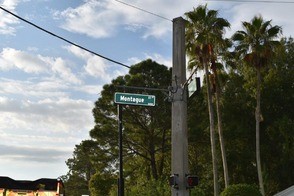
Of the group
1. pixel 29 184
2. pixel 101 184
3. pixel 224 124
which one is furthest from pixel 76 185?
pixel 29 184

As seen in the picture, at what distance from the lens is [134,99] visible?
12586mm

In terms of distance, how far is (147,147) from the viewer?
43812 mm

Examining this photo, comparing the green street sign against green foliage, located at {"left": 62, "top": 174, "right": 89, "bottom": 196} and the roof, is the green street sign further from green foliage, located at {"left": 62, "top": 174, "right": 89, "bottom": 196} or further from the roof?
green foliage, located at {"left": 62, "top": 174, "right": 89, "bottom": 196}

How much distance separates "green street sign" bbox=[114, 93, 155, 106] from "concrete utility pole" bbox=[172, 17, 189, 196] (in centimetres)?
64

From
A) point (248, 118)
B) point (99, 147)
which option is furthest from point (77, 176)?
point (248, 118)

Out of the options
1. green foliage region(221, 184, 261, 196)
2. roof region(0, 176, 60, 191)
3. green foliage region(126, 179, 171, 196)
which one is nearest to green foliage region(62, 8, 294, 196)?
green foliage region(126, 179, 171, 196)

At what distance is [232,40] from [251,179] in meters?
14.1

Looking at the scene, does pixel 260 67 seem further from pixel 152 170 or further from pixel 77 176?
pixel 77 176

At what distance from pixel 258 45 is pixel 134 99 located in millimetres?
24465

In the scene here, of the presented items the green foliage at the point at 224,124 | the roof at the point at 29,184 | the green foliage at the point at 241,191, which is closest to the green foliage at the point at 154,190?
the green foliage at the point at 224,124

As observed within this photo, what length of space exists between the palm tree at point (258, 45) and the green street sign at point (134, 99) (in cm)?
2400

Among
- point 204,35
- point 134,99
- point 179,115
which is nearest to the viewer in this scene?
point 179,115

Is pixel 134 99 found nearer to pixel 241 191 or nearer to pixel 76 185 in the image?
pixel 241 191

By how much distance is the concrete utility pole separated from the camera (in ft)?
39.3
